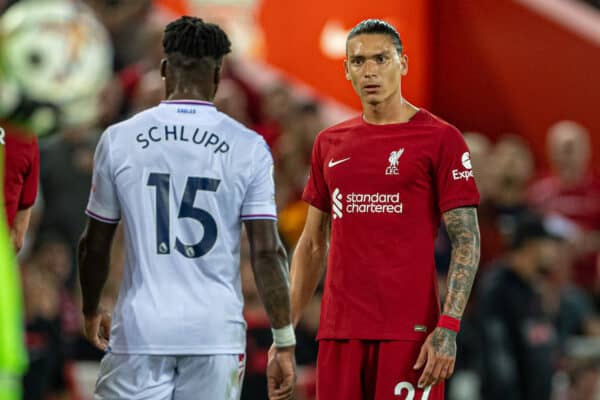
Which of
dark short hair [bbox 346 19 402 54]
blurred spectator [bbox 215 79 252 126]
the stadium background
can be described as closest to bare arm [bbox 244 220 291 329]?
dark short hair [bbox 346 19 402 54]

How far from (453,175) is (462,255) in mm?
364

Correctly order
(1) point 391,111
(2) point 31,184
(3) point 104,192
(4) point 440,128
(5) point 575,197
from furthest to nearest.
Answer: (5) point 575,197
(2) point 31,184
(1) point 391,111
(4) point 440,128
(3) point 104,192

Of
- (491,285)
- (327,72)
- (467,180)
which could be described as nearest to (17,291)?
(491,285)

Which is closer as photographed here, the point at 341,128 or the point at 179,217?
the point at 179,217

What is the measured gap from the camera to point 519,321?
11672mm

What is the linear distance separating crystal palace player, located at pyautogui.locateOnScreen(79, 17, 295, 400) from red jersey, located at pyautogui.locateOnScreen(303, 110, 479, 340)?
14.9 inches

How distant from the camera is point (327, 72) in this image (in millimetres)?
15188

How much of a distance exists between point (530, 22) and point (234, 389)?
33.7ft

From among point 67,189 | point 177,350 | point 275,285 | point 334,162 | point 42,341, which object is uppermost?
point 67,189

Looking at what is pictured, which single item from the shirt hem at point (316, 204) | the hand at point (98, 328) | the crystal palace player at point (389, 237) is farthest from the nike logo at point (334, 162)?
the hand at point (98, 328)

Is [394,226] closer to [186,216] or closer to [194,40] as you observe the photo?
[186,216]

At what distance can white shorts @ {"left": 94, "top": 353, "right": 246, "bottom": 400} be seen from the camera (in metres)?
6.14

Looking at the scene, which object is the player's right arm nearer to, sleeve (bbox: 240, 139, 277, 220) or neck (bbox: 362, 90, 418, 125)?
sleeve (bbox: 240, 139, 277, 220)

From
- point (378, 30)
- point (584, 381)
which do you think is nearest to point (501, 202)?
point (584, 381)
